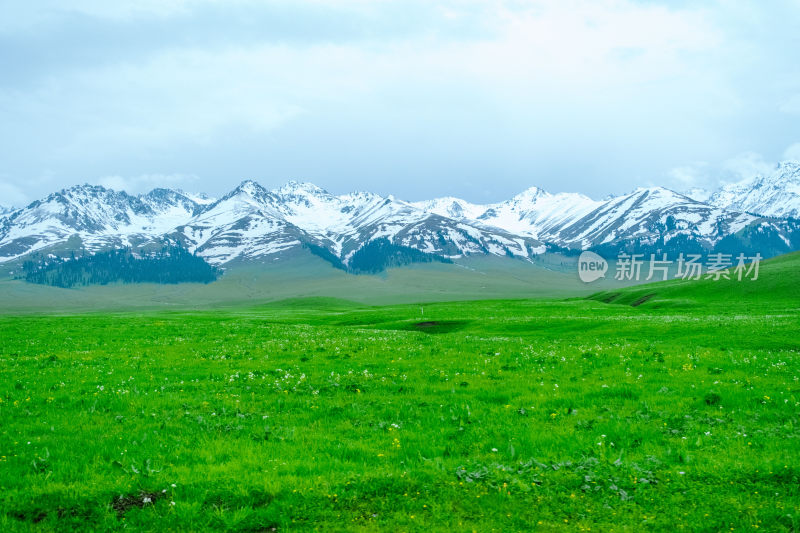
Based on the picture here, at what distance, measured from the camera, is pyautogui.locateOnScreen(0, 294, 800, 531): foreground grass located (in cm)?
940

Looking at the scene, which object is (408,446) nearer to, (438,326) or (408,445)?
(408,445)

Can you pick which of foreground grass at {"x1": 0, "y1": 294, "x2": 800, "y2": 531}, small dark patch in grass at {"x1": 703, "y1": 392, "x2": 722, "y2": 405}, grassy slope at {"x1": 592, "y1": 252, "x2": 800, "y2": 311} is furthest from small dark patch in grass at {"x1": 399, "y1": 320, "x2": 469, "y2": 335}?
small dark patch in grass at {"x1": 703, "y1": 392, "x2": 722, "y2": 405}

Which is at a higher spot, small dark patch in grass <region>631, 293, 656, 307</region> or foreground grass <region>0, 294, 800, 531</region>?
foreground grass <region>0, 294, 800, 531</region>

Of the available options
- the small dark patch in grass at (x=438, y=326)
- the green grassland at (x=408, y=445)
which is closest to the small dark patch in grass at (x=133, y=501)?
the green grassland at (x=408, y=445)

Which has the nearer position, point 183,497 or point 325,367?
point 183,497

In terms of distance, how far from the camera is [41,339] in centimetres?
3731

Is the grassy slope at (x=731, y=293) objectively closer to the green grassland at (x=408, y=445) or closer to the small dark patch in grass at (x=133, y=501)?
the green grassland at (x=408, y=445)

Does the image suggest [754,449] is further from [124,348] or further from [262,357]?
[124,348]

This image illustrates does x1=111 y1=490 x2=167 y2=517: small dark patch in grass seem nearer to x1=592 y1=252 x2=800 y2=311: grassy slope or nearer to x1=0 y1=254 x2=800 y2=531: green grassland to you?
x1=0 y1=254 x2=800 y2=531: green grassland

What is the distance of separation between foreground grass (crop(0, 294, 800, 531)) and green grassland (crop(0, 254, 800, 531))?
5 centimetres

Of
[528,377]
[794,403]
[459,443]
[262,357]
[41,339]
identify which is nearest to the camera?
[459,443]

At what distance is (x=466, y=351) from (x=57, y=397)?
17761 mm

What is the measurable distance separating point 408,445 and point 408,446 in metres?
0.05

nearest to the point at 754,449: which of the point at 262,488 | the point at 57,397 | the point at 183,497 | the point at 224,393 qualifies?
the point at 262,488
